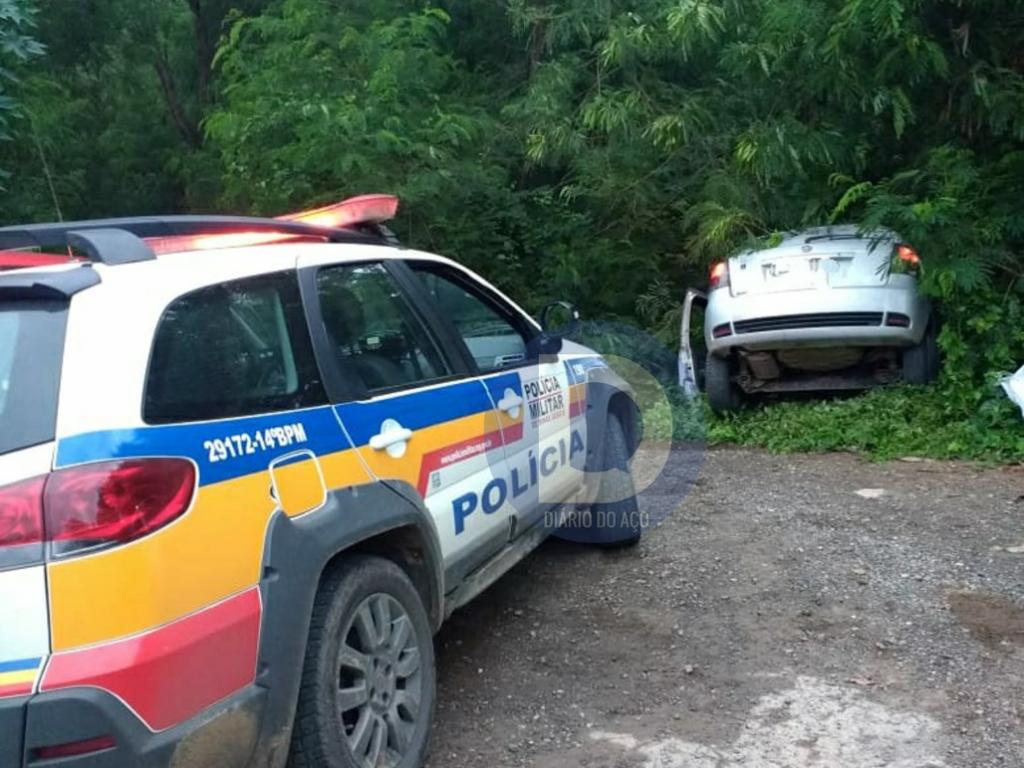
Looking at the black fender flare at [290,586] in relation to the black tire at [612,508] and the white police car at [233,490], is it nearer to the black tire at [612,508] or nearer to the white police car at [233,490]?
the white police car at [233,490]

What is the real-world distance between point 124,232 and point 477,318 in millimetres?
1913

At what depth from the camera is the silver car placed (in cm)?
783

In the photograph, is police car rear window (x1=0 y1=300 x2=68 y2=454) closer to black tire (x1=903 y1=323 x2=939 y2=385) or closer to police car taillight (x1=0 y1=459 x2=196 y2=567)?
police car taillight (x1=0 y1=459 x2=196 y2=567)

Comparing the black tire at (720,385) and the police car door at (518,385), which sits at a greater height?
the police car door at (518,385)

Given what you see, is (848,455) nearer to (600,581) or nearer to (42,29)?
(600,581)

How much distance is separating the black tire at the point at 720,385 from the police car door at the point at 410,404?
440 cm

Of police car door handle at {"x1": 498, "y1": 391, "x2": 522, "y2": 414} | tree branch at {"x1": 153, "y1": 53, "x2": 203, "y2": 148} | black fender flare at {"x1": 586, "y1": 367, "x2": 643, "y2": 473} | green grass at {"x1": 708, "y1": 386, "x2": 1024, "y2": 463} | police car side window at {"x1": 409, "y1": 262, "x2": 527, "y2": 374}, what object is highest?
tree branch at {"x1": 153, "y1": 53, "x2": 203, "y2": 148}

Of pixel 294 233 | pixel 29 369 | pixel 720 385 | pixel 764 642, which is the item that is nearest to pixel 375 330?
pixel 294 233

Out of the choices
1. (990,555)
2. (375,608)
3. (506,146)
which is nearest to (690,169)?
(506,146)

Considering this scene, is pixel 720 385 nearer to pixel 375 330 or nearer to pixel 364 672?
pixel 375 330

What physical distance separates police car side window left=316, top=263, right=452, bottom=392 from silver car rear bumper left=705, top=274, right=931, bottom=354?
4.36 metres

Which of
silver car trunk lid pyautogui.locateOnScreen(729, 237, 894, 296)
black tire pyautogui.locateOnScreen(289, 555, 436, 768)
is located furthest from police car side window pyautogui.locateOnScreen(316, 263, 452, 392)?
silver car trunk lid pyautogui.locateOnScreen(729, 237, 894, 296)

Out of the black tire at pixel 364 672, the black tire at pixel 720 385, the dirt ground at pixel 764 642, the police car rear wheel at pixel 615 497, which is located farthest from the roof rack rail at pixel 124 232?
the black tire at pixel 720 385

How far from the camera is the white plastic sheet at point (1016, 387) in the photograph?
23.9ft
